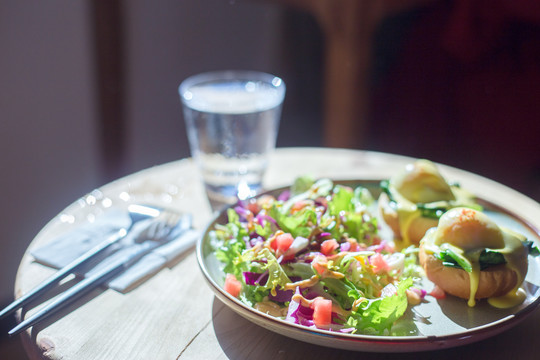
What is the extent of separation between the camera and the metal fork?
0.85 meters

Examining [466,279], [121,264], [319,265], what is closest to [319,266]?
[319,265]

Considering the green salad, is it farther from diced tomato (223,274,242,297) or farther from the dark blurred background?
the dark blurred background

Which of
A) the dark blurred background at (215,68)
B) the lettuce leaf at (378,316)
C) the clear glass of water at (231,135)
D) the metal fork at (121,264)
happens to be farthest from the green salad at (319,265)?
the dark blurred background at (215,68)

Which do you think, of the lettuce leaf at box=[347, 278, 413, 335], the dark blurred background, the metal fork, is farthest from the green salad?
the dark blurred background

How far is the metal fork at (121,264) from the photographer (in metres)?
0.85

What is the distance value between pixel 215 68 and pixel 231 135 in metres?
1.70

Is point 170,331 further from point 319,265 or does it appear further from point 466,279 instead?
point 466,279

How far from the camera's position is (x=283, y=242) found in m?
0.89

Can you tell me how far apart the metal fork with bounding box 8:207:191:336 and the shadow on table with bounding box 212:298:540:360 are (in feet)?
0.73

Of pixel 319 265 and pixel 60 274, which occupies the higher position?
pixel 319 265

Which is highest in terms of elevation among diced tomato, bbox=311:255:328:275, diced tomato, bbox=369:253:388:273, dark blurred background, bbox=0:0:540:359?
diced tomato, bbox=311:255:328:275

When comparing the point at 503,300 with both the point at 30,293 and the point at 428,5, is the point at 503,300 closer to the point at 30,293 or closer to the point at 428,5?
the point at 30,293

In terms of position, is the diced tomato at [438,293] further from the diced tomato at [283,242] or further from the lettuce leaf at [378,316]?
the diced tomato at [283,242]

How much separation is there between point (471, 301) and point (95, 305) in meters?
0.59
